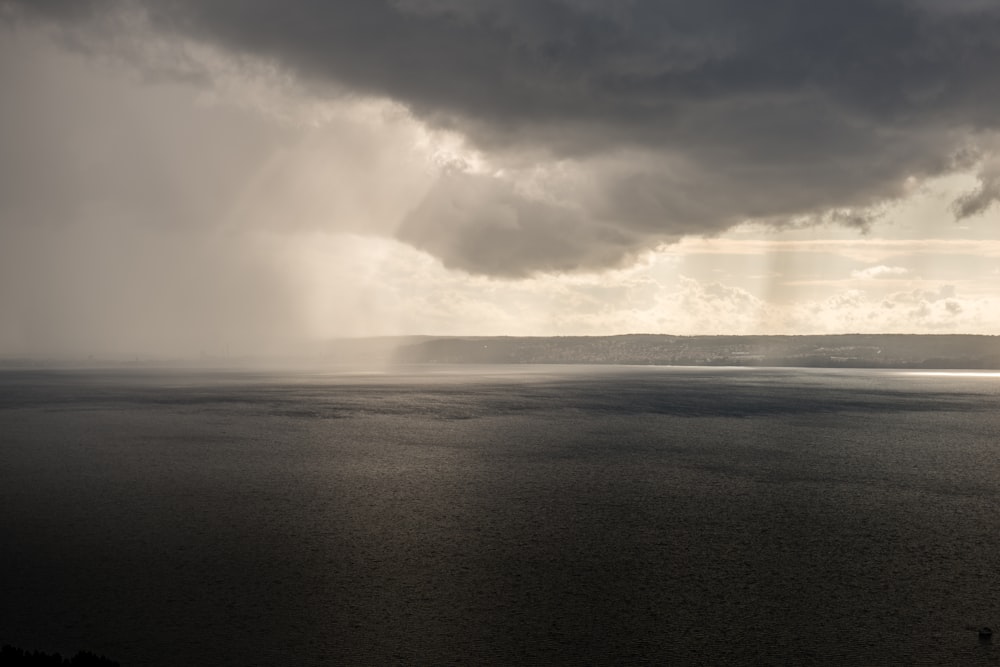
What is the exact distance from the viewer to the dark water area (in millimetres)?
25953

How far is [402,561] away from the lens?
35719mm

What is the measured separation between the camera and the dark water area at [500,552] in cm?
2595

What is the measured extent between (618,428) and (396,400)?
7876 centimetres

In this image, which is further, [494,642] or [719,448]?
[719,448]

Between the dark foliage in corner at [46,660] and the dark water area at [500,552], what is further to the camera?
the dark water area at [500,552]

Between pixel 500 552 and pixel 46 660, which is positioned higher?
pixel 500 552

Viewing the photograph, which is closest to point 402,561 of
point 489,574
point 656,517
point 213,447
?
point 489,574

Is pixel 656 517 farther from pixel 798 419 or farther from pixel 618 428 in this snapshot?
pixel 798 419

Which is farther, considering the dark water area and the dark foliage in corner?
the dark water area

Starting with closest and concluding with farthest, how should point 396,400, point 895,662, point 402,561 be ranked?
point 895,662
point 402,561
point 396,400

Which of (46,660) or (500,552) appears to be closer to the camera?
(46,660)

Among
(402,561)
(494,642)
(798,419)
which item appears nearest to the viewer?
(494,642)

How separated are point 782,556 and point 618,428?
223 feet

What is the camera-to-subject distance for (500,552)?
37.2m
